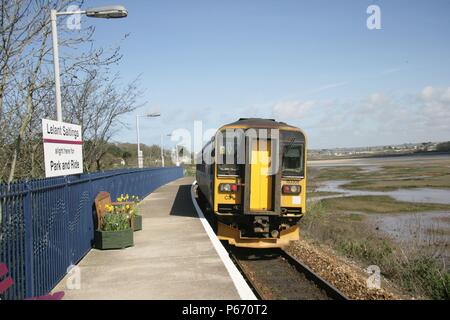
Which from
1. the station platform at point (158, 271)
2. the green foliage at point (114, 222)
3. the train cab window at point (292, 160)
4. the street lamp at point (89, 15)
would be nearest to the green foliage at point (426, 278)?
the train cab window at point (292, 160)

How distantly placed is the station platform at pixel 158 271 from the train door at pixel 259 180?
1540 mm

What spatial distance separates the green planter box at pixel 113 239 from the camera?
934 centimetres

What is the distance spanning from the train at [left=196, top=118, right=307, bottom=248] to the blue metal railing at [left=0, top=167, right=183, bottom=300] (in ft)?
10.8

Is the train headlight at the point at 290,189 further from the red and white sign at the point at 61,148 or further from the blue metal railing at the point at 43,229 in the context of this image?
the red and white sign at the point at 61,148

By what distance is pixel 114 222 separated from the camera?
31.1ft

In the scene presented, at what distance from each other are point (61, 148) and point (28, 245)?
2782 millimetres

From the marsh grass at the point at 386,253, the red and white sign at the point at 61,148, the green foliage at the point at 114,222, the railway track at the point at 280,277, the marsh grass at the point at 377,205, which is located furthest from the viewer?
the marsh grass at the point at 377,205

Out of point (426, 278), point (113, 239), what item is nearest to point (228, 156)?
point (113, 239)

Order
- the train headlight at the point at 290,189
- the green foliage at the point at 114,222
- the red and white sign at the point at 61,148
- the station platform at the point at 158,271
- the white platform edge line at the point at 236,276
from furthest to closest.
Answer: the train headlight at the point at 290,189
the green foliage at the point at 114,222
the red and white sign at the point at 61,148
the station platform at the point at 158,271
the white platform edge line at the point at 236,276

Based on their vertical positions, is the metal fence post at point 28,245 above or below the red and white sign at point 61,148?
below

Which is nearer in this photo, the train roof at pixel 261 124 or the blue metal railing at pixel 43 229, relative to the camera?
the blue metal railing at pixel 43 229

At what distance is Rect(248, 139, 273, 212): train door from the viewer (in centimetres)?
1088
